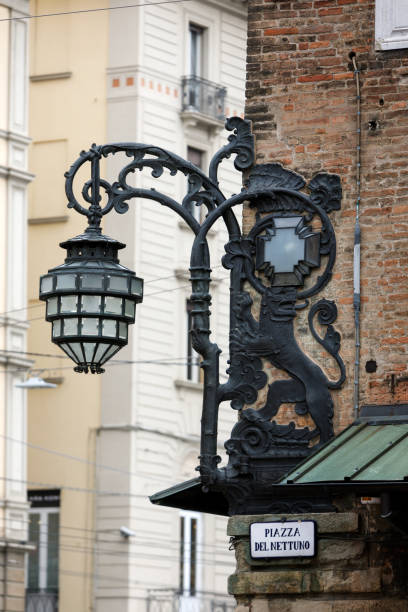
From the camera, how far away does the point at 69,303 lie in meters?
14.1

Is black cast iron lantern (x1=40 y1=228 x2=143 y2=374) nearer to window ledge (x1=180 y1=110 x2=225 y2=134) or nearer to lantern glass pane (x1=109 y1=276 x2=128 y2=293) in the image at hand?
lantern glass pane (x1=109 y1=276 x2=128 y2=293)

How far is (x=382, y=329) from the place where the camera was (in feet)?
48.8

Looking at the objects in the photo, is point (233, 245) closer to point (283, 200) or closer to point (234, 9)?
point (283, 200)

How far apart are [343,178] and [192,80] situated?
1070 inches

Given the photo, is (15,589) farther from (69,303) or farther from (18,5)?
(69,303)

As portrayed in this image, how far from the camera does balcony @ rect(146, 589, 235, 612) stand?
132 feet

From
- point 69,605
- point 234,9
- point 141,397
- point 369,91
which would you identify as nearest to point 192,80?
point 234,9

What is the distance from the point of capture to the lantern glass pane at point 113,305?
14.1 meters

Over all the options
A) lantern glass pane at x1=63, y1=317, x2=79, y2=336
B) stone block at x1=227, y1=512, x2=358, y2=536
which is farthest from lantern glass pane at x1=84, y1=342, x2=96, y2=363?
stone block at x1=227, y1=512, x2=358, y2=536

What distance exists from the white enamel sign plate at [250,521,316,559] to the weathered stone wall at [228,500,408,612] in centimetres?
5

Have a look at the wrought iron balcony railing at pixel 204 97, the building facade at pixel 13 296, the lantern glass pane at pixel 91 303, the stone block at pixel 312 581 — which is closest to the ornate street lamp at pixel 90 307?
the lantern glass pane at pixel 91 303

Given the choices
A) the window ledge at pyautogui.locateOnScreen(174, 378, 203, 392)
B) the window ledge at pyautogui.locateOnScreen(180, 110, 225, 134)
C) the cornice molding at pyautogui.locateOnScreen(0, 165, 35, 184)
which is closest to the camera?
the cornice molding at pyautogui.locateOnScreen(0, 165, 35, 184)

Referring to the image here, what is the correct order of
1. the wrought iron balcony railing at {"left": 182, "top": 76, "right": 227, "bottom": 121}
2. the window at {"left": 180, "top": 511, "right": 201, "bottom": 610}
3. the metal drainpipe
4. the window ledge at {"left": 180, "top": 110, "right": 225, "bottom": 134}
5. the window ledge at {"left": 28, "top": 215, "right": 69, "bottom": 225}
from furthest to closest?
the wrought iron balcony railing at {"left": 182, "top": 76, "right": 227, "bottom": 121}, the window ledge at {"left": 180, "top": 110, "right": 225, "bottom": 134}, the window at {"left": 180, "top": 511, "right": 201, "bottom": 610}, the window ledge at {"left": 28, "top": 215, "right": 69, "bottom": 225}, the metal drainpipe

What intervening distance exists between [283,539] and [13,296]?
77.5ft
